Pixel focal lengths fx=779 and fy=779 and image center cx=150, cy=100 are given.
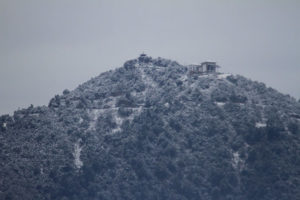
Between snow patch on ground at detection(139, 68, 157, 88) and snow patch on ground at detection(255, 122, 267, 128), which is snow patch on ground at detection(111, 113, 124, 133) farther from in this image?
snow patch on ground at detection(255, 122, 267, 128)

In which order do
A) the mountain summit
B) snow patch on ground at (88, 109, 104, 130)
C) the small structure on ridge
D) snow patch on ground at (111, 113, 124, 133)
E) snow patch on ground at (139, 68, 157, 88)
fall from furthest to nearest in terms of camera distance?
1. the small structure on ridge
2. snow patch on ground at (139, 68, 157, 88)
3. snow patch on ground at (88, 109, 104, 130)
4. snow patch on ground at (111, 113, 124, 133)
5. the mountain summit

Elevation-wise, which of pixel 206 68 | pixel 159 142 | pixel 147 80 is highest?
pixel 206 68

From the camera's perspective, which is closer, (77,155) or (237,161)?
(237,161)

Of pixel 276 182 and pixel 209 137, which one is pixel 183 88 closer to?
pixel 209 137

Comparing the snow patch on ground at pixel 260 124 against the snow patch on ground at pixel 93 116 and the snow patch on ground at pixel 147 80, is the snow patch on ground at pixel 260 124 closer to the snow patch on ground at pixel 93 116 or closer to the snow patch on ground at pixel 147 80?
the snow patch on ground at pixel 147 80

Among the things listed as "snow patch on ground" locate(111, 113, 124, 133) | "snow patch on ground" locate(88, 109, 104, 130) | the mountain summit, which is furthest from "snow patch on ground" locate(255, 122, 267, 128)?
"snow patch on ground" locate(88, 109, 104, 130)

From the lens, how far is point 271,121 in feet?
444

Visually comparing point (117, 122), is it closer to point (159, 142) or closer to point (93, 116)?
point (93, 116)

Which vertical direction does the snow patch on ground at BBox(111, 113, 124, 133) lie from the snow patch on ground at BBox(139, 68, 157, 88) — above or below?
below

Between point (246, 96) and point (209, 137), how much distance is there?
51.2 ft

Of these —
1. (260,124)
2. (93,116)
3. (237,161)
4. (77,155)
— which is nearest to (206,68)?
(260,124)

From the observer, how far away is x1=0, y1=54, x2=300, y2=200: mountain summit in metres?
125

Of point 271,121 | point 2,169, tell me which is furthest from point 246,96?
point 2,169

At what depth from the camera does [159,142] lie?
135000mm
